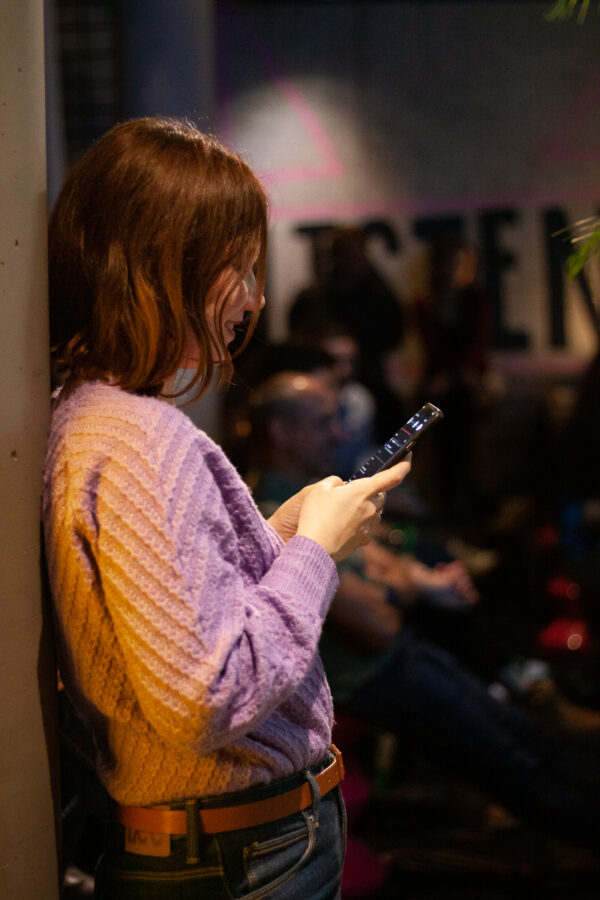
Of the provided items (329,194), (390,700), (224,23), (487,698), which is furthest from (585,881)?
(224,23)

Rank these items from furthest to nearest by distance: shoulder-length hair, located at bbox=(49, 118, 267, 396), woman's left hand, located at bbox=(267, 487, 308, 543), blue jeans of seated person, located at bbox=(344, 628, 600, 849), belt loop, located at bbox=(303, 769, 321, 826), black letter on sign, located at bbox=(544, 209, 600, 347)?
black letter on sign, located at bbox=(544, 209, 600, 347), blue jeans of seated person, located at bbox=(344, 628, 600, 849), woman's left hand, located at bbox=(267, 487, 308, 543), belt loop, located at bbox=(303, 769, 321, 826), shoulder-length hair, located at bbox=(49, 118, 267, 396)

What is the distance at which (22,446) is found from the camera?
1.08 meters

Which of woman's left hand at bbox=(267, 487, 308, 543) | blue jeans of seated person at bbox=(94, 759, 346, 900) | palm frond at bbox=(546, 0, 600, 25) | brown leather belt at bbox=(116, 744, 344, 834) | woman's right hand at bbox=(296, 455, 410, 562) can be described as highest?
palm frond at bbox=(546, 0, 600, 25)

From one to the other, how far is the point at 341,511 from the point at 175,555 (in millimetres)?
246

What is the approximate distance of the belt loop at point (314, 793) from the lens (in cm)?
113

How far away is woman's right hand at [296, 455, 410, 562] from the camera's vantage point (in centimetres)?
109

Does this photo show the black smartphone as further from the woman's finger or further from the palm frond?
the palm frond

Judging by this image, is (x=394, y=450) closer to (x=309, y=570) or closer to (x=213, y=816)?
(x=309, y=570)

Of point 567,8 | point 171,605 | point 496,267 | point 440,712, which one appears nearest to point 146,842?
point 171,605

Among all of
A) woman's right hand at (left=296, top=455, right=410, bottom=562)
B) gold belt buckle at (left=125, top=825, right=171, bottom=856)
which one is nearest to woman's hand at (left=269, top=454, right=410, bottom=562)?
woman's right hand at (left=296, top=455, right=410, bottom=562)

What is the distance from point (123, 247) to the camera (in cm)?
103

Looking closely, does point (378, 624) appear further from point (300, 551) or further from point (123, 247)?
point (123, 247)

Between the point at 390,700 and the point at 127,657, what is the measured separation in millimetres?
1571

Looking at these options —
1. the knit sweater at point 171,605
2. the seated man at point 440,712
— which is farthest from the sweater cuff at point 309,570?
the seated man at point 440,712
